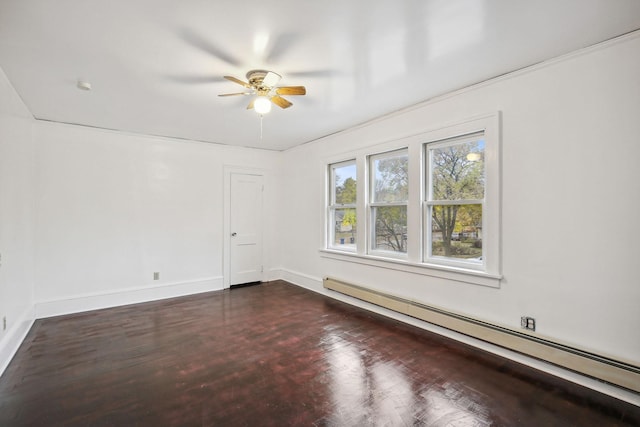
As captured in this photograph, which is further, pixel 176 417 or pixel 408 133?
pixel 408 133

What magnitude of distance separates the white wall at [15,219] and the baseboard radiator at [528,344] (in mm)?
3786

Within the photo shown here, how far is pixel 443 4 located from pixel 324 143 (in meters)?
3.19

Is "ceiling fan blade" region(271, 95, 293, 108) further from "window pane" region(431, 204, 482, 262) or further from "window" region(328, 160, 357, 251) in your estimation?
"window pane" region(431, 204, 482, 262)

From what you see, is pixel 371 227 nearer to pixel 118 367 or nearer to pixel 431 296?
pixel 431 296

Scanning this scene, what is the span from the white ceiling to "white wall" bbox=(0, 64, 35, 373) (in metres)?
0.31

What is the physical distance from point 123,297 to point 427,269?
4222mm

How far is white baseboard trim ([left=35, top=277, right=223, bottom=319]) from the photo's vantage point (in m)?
3.90

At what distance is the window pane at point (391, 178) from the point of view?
377 centimetres

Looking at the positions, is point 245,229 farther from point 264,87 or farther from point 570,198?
point 570,198

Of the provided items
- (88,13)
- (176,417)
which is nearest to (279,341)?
(176,417)

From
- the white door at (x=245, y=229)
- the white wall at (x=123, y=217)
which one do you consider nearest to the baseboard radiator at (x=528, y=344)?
the white door at (x=245, y=229)

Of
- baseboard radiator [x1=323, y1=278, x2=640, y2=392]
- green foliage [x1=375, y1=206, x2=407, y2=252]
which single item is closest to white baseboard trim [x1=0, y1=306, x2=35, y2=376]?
baseboard radiator [x1=323, y1=278, x2=640, y2=392]

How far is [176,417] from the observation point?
1957 mm

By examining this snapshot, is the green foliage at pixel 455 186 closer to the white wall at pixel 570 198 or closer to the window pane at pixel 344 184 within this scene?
the white wall at pixel 570 198
